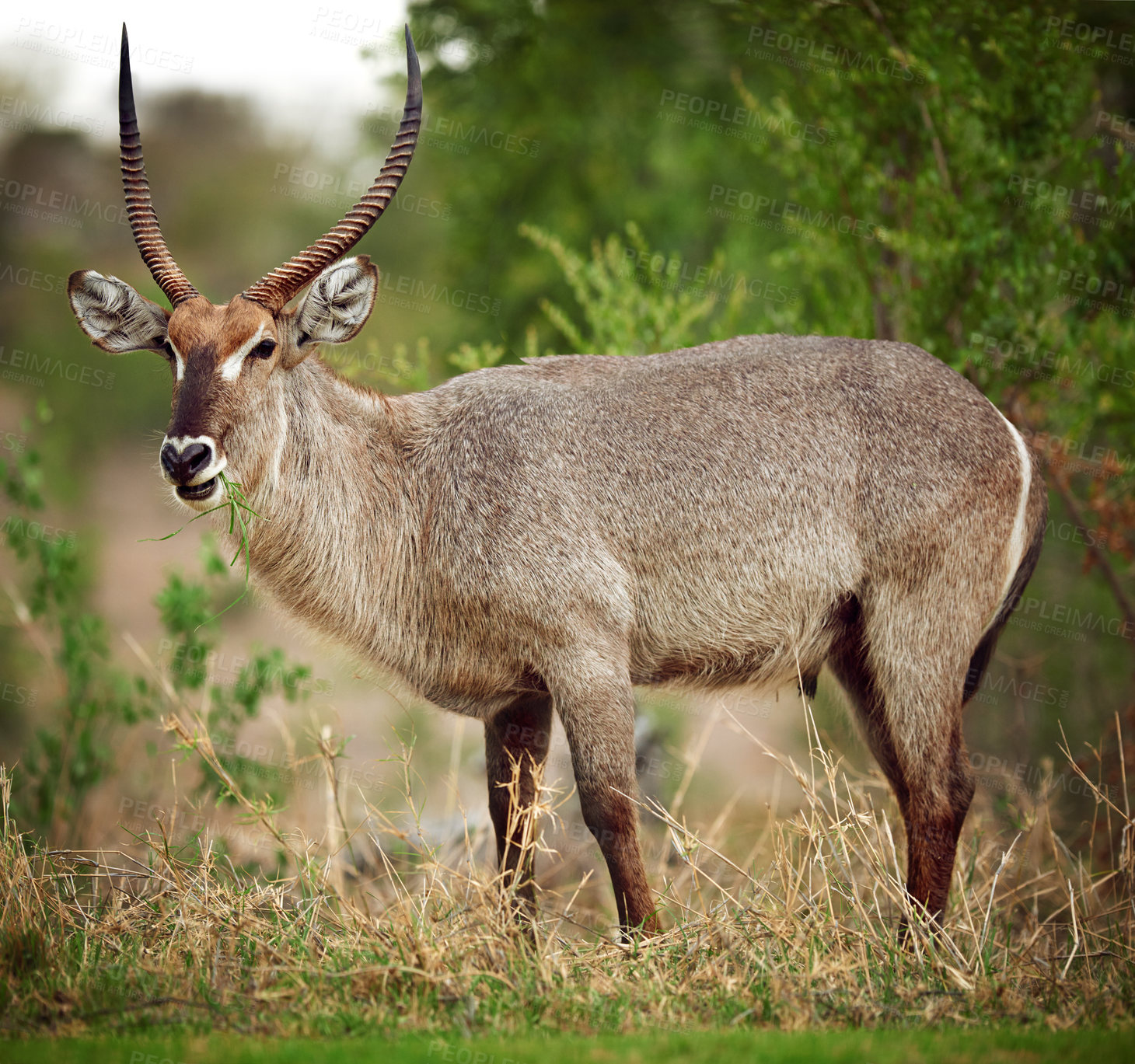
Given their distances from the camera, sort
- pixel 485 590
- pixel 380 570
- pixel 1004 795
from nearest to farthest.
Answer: pixel 485 590, pixel 380 570, pixel 1004 795

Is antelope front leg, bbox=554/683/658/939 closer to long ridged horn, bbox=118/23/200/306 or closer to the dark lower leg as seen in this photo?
the dark lower leg

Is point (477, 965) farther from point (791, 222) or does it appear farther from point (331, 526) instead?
point (791, 222)

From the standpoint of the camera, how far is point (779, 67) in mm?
8523

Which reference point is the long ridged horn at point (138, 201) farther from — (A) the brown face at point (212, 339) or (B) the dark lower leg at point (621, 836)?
(B) the dark lower leg at point (621, 836)

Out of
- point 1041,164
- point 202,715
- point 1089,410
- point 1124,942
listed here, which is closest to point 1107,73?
point 1041,164

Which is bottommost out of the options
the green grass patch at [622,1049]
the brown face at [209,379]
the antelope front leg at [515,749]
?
the antelope front leg at [515,749]

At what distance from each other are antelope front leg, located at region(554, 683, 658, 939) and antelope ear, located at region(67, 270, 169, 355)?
2.29m

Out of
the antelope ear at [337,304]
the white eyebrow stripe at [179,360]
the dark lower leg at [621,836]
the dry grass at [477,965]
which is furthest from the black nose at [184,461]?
the dark lower leg at [621,836]

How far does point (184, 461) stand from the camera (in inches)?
157

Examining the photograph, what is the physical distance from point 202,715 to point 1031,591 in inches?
268

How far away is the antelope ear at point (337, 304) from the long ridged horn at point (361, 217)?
0.24 feet

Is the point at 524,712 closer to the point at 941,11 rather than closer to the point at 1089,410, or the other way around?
the point at 1089,410

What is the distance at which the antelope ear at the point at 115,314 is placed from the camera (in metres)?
4.55

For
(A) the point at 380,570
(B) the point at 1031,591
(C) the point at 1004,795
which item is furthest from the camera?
(B) the point at 1031,591
